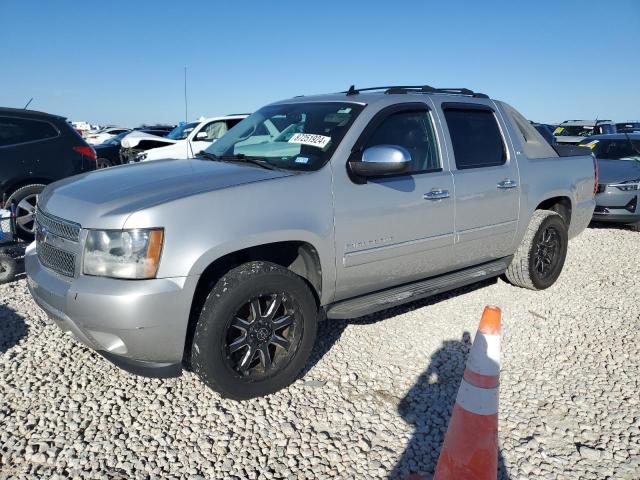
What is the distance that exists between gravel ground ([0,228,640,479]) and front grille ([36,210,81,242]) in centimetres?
96

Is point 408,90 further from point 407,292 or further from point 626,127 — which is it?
point 626,127

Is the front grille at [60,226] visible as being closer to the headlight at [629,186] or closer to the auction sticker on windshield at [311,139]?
the auction sticker on windshield at [311,139]

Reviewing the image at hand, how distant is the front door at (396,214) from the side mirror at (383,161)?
0.41 ft

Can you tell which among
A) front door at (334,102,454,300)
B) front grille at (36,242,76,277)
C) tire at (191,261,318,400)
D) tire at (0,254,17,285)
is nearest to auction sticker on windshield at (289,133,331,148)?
front door at (334,102,454,300)

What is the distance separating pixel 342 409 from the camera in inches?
114

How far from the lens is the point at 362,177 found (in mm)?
3219

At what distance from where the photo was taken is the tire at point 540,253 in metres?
4.65

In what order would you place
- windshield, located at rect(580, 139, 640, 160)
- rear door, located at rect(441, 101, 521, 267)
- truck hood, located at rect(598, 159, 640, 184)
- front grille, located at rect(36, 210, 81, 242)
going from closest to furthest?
front grille, located at rect(36, 210, 81, 242), rear door, located at rect(441, 101, 521, 267), truck hood, located at rect(598, 159, 640, 184), windshield, located at rect(580, 139, 640, 160)

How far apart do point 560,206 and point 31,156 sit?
628 centimetres

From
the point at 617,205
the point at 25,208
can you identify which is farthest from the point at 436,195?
the point at 617,205

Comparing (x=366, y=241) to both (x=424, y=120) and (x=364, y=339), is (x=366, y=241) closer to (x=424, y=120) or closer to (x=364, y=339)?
(x=364, y=339)

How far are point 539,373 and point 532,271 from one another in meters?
1.60

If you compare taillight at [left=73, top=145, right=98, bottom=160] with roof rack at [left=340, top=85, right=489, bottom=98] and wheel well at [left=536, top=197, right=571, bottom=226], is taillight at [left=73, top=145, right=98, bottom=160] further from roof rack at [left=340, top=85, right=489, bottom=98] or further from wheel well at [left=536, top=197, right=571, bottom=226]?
wheel well at [left=536, top=197, right=571, bottom=226]

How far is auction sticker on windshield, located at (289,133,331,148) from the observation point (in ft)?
10.9
